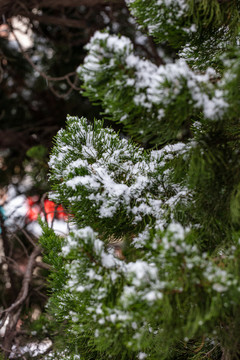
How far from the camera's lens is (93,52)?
418 mm

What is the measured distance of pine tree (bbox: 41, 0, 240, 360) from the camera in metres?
0.41

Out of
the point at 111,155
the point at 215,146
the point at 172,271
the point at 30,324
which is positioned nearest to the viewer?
the point at 172,271

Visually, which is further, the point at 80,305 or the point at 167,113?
the point at 80,305

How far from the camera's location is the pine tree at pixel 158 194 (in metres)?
0.41

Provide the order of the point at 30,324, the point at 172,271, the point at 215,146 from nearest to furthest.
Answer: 1. the point at 172,271
2. the point at 215,146
3. the point at 30,324

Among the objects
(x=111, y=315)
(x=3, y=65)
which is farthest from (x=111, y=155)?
(x=3, y=65)

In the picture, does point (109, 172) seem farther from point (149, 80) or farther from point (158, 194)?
point (149, 80)

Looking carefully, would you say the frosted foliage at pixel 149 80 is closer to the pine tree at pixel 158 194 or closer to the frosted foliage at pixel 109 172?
the pine tree at pixel 158 194

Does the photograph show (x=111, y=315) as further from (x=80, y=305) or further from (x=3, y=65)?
(x=3, y=65)

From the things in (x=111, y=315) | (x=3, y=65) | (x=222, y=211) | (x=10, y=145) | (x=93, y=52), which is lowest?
(x=111, y=315)

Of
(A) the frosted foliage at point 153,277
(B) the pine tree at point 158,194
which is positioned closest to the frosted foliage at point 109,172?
(B) the pine tree at point 158,194

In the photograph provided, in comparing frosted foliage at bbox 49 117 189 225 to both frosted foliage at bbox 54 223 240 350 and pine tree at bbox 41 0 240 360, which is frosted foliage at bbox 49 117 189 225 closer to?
pine tree at bbox 41 0 240 360

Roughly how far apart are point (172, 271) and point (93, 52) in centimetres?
27

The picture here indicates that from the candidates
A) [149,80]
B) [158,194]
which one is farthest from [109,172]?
[149,80]
